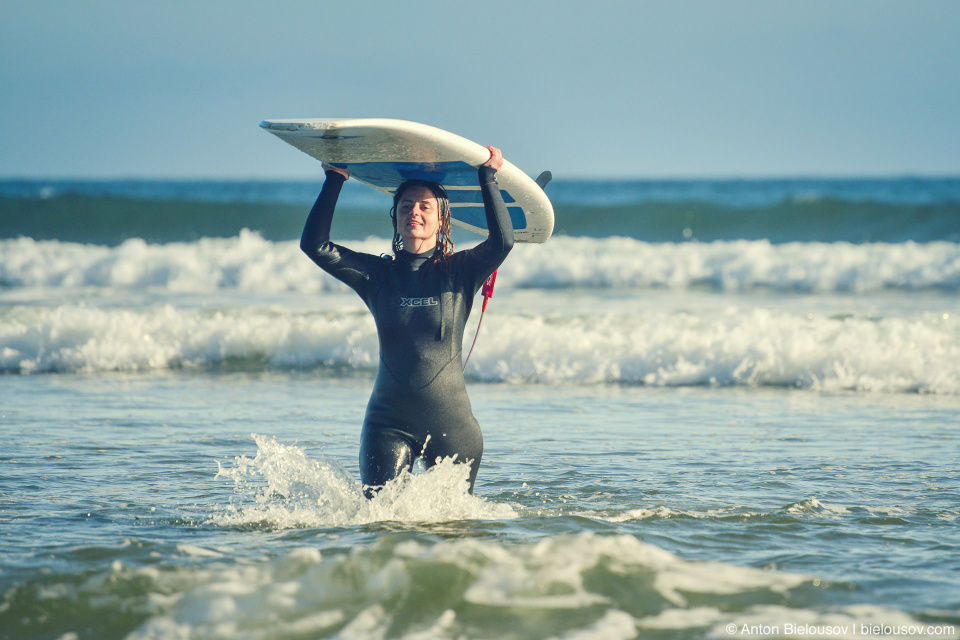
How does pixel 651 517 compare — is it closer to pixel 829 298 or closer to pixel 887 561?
pixel 887 561

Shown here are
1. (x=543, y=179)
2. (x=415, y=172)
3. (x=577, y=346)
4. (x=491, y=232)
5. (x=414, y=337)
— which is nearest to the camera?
(x=491, y=232)

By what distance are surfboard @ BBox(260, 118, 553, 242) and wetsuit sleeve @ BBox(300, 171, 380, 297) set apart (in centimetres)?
19

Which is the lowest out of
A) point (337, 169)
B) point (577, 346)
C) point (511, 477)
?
point (511, 477)

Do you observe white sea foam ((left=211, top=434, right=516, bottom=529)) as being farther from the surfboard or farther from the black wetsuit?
the surfboard

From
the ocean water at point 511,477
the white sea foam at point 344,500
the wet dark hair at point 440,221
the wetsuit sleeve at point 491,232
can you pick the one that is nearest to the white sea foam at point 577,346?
the ocean water at point 511,477

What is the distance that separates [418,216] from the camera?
14.4ft

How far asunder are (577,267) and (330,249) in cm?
1522

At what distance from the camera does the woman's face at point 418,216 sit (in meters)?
4.39

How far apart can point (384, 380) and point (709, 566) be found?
1.63 metres

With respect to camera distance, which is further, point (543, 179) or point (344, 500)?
point (543, 179)

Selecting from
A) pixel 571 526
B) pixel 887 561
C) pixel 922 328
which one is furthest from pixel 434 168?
pixel 922 328

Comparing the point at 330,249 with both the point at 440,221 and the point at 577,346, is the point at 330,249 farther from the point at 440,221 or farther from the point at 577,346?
the point at 577,346

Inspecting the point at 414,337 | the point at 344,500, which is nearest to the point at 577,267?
the point at 344,500

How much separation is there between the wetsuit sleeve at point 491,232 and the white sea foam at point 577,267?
13375 millimetres
